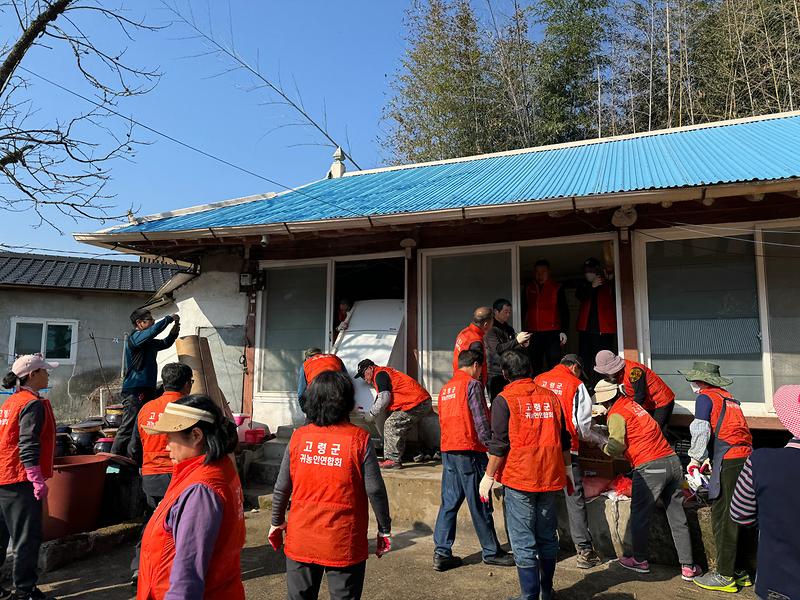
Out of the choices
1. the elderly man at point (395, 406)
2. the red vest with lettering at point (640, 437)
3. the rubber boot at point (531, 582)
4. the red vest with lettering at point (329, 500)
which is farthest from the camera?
the elderly man at point (395, 406)

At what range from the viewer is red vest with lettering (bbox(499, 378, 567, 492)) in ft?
11.9

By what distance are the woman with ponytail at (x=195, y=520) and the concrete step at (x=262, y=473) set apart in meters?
4.84

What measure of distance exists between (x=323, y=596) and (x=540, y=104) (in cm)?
1733

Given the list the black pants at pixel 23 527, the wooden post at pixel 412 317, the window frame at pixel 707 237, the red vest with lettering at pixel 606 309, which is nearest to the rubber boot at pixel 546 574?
the window frame at pixel 707 237

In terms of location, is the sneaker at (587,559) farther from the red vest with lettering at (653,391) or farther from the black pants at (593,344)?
the black pants at (593,344)

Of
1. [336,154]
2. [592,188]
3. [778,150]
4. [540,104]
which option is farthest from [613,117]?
[592,188]

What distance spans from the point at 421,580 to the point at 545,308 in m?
3.60

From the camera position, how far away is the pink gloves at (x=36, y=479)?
3973 mm

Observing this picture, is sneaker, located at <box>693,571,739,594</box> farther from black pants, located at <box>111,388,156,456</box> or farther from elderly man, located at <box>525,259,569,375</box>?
black pants, located at <box>111,388,156,456</box>

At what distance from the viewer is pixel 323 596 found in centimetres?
416

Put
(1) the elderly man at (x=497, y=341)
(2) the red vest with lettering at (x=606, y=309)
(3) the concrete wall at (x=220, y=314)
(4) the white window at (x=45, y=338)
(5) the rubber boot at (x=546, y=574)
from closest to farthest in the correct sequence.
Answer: (5) the rubber boot at (x=546, y=574) < (1) the elderly man at (x=497, y=341) < (2) the red vest with lettering at (x=606, y=309) < (3) the concrete wall at (x=220, y=314) < (4) the white window at (x=45, y=338)

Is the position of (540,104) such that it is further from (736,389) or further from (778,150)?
(736,389)

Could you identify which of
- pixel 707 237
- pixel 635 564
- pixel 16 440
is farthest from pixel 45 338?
pixel 707 237

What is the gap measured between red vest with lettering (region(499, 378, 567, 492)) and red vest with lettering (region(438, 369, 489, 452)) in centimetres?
68
